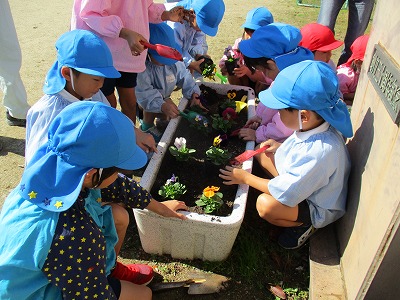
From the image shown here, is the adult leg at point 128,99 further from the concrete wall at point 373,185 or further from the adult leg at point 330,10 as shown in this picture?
the adult leg at point 330,10

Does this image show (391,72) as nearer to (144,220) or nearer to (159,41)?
(144,220)

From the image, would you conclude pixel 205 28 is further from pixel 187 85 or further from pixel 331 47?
pixel 331 47

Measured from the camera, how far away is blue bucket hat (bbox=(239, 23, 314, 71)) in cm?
275

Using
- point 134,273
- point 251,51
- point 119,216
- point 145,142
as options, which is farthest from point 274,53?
point 134,273

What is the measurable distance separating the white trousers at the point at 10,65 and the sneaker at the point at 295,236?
2.51m

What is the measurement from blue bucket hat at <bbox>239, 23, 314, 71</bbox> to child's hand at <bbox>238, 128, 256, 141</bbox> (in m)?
0.50

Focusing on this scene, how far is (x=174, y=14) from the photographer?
305 cm

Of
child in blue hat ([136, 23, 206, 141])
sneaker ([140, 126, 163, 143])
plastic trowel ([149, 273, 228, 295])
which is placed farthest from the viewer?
sneaker ([140, 126, 163, 143])

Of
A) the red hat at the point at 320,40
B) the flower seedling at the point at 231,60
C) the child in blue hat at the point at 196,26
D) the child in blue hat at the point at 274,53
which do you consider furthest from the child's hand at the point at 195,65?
the red hat at the point at 320,40

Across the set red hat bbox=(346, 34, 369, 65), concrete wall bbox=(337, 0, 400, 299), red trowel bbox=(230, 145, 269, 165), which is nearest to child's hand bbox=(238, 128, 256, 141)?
red trowel bbox=(230, 145, 269, 165)

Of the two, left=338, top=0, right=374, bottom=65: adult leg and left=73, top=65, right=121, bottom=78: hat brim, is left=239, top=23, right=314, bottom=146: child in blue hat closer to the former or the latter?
left=73, top=65, right=121, bottom=78: hat brim

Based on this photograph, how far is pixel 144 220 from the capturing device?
217cm

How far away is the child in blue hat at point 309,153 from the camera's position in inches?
76.7

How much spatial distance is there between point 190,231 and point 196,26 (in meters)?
1.98
